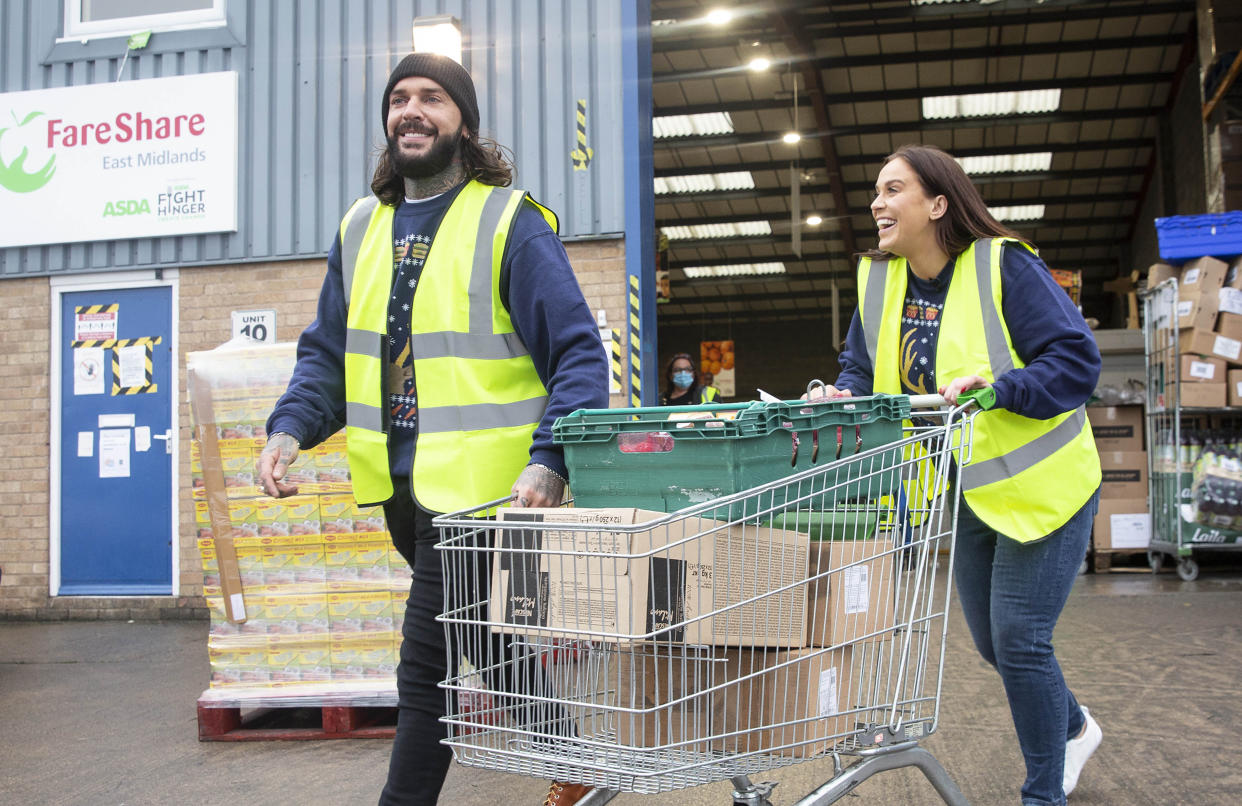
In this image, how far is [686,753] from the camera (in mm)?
2111

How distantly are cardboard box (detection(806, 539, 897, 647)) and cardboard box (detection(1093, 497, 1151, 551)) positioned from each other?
8.50m

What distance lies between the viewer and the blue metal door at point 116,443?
8859 mm

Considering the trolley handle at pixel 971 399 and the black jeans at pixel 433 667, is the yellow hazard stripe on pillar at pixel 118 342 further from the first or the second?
the trolley handle at pixel 971 399

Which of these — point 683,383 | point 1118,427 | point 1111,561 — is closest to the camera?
point 1118,427

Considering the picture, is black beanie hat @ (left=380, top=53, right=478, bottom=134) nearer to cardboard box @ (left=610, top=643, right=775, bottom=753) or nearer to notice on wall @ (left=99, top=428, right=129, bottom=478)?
cardboard box @ (left=610, top=643, right=775, bottom=753)

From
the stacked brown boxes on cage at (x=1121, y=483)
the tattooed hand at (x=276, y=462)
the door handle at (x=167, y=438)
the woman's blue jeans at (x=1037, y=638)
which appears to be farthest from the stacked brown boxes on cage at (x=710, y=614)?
the stacked brown boxes on cage at (x=1121, y=483)

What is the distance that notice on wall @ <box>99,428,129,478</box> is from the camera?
352 inches

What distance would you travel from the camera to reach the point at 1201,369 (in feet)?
29.4

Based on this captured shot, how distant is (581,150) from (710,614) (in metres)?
6.78

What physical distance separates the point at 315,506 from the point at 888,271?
255 centimetres

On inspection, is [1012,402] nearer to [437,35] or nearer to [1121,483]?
[437,35]

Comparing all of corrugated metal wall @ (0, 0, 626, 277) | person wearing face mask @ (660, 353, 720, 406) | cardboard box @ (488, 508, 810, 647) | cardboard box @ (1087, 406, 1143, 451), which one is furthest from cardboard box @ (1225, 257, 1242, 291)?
cardboard box @ (488, 508, 810, 647)

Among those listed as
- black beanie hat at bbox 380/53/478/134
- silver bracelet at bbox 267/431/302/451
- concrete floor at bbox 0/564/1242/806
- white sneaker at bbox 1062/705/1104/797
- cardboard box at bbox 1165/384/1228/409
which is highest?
black beanie hat at bbox 380/53/478/134

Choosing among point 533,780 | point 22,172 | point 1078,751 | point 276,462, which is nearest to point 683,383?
point 22,172
